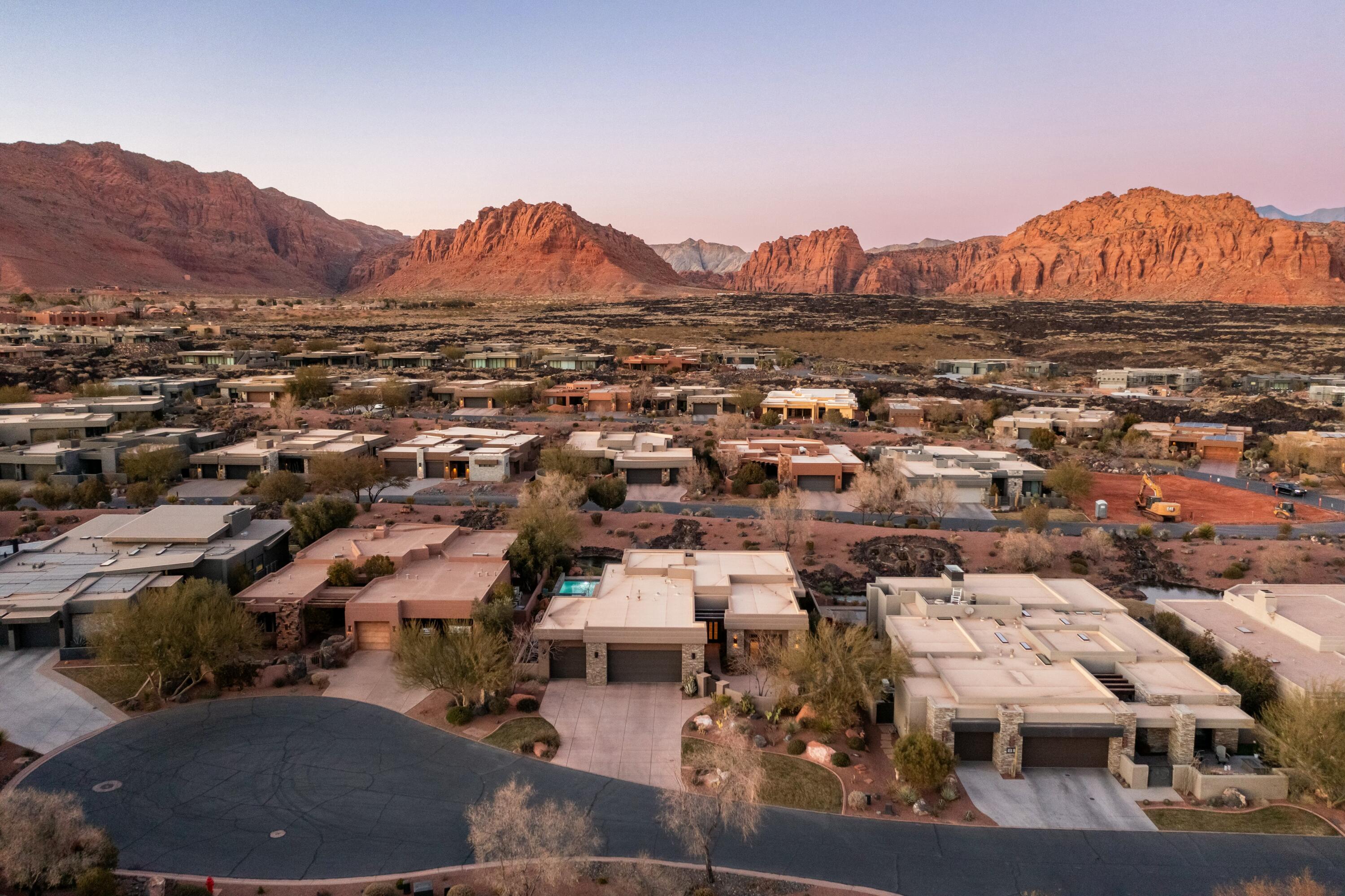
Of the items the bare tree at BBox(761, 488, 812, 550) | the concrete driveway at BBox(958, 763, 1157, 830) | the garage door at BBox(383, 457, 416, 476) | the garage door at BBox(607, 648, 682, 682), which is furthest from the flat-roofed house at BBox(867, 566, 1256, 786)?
the garage door at BBox(383, 457, 416, 476)

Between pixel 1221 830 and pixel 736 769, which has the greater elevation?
pixel 736 769

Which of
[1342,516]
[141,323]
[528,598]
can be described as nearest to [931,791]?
[528,598]

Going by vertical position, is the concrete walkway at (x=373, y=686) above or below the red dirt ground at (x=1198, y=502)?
below

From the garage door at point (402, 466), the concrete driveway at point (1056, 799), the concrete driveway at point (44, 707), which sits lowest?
the concrete driveway at point (1056, 799)

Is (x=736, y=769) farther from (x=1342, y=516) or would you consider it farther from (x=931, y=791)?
(x=1342, y=516)

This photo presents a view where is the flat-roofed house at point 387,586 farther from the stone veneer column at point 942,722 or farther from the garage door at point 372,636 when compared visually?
the stone veneer column at point 942,722

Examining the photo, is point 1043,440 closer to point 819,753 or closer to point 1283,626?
point 1283,626

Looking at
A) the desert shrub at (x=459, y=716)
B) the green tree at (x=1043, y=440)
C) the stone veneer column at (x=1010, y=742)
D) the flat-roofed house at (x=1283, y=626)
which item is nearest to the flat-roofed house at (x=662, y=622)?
the desert shrub at (x=459, y=716)
